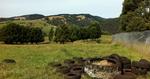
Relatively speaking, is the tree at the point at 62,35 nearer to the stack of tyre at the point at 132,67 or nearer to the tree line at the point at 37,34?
the tree line at the point at 37,34

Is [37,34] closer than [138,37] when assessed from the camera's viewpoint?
No

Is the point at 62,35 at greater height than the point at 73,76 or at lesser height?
lesser

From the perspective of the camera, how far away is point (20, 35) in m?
87.0

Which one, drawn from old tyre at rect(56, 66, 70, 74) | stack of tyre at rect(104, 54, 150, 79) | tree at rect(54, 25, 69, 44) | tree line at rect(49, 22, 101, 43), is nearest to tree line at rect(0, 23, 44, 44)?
tree at rect(54, 25, 69, 44)

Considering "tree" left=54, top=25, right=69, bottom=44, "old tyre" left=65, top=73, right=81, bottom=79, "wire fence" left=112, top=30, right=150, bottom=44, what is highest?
"old tyre" left=65, top=73, right=81, bottom=79

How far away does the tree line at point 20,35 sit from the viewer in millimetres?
85438

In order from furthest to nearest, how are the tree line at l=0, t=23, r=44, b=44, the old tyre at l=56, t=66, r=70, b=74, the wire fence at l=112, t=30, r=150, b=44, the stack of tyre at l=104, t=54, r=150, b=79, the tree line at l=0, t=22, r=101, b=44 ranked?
the tree line at l=0, t=22, r=101, b=44
the tree line at l=0, t=23, r=44, b=44
the wire fence at l=112, t=30, r=150, b=44
the old tyre at l=56, t=66, r=70, b=74
the stack of tyre at l=104, t=54, r=150, b=79

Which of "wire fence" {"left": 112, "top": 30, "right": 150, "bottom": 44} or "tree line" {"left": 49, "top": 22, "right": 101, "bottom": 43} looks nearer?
"wire fence" {"left": 112, "top": 30, "right": 150, "bottom": 44}

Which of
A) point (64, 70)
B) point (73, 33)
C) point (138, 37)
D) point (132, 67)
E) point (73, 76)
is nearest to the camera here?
point (73, 76)

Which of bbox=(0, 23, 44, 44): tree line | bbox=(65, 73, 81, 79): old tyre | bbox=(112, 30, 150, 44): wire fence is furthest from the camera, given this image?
bbox=(0, 23, 44, 44): tree line

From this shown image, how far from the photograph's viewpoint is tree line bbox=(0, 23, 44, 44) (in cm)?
8544

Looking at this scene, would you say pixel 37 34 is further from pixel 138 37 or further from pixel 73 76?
pixel 73 76

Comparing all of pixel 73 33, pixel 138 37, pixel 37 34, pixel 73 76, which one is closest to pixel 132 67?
pixel 73 76

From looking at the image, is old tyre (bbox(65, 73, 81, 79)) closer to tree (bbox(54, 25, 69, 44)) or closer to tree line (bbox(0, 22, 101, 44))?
tree line (bbox(0, 22, 101, 44))
